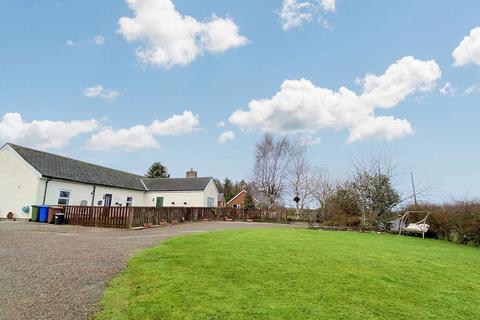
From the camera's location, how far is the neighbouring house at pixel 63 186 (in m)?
22.5

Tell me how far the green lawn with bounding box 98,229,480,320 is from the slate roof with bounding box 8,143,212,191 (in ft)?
65.8

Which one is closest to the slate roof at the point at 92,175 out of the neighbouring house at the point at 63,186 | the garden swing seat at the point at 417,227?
the neighbouring house at the point at 63,186

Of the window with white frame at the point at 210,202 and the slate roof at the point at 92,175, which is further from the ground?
the slate roof at the point at 92,175

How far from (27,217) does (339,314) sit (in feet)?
80.7

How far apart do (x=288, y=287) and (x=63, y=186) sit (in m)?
24.3

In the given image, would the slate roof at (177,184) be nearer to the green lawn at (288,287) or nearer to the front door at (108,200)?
the front door at (108,200)

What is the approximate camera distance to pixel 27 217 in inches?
868

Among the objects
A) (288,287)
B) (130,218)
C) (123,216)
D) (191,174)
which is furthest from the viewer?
(191,174)

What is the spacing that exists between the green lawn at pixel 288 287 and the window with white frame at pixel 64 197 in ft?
64.3

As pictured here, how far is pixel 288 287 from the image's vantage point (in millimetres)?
5438

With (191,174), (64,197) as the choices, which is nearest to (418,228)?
(64,197)

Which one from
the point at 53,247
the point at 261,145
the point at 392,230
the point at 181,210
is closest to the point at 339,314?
the point at 53,247

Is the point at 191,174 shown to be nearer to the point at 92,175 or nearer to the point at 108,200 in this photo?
the point at 108,200

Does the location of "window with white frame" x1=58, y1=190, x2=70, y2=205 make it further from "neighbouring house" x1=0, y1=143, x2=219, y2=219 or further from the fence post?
the fence post
